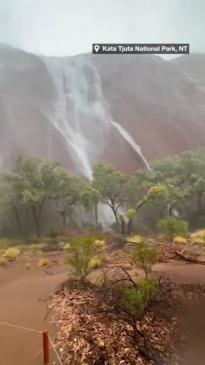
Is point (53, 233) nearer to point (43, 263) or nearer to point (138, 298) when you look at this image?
point (43, 263)

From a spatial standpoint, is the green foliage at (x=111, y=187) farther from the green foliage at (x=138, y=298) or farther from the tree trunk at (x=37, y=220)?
the green foliage at (x=138, y=298)

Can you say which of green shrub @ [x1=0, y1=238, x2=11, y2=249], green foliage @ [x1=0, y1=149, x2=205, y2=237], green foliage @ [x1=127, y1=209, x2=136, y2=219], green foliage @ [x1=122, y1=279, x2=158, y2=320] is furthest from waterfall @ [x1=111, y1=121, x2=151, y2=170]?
green foliage @ [x1=122, y1=279, x2=158, y2=320]

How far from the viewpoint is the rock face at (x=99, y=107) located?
55.4ft

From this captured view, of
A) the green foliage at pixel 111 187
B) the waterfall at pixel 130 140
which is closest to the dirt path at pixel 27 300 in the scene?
the green foliage at pixel 111 187

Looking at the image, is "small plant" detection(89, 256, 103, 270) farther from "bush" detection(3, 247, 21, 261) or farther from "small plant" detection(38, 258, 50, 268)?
"bush" detection(3, 247, 21, 261)

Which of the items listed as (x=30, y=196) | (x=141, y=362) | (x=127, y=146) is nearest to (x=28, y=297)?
(x=141, y=362)

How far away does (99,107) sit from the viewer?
1967 centimetres

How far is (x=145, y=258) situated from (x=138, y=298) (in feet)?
4.66

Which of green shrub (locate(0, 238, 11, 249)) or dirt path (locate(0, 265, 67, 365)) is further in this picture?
green shrub (locate(0, 238, 11, 249))

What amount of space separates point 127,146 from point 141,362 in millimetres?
14814

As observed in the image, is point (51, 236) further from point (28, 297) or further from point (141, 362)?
point (141, 362)

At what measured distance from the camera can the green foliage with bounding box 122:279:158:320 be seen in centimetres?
428

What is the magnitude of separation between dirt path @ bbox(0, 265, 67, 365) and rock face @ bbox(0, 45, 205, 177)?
914cm

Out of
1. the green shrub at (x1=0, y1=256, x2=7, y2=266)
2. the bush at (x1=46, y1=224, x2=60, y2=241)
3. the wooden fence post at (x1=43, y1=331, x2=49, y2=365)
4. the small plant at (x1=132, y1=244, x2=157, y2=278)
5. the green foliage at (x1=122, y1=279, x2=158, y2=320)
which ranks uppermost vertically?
the bush at (x1=46, y1=224, x2=60, y2=241)
